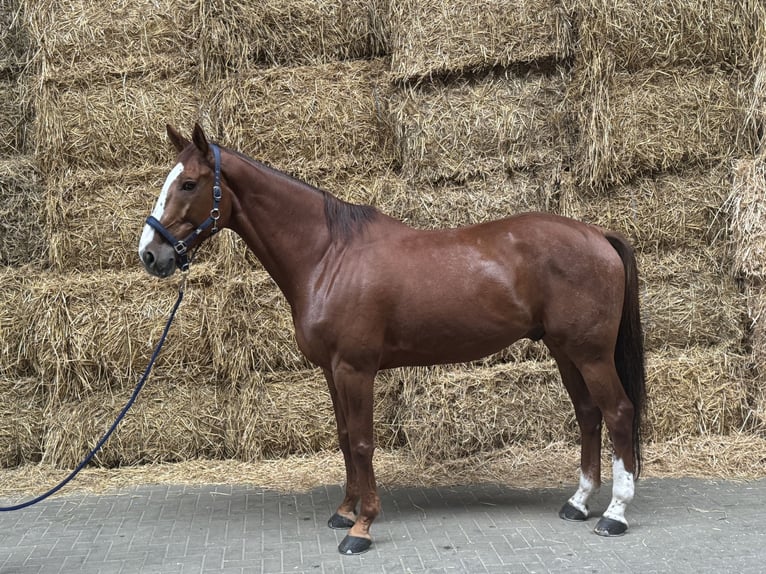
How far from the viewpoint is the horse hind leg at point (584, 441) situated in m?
3.75

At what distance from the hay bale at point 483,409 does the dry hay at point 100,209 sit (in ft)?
5.51

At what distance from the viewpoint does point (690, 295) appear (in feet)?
15.6

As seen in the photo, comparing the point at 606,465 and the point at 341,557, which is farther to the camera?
the point at 606,465

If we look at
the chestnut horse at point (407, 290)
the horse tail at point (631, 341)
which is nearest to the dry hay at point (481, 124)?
the chestnut horse at point (407, 290)

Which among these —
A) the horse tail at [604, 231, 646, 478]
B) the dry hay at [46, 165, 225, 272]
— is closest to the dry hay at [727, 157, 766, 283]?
the horse tail at [604, 231, 646, 478]

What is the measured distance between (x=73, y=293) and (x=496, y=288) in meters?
2.84

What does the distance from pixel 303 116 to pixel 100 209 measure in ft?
4.86

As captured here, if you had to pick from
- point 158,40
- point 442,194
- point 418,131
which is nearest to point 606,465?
point 442,194

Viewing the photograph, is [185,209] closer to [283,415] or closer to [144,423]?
[283,415]

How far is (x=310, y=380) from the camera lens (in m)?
4.81

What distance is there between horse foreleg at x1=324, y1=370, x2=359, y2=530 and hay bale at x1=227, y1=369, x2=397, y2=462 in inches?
41.1

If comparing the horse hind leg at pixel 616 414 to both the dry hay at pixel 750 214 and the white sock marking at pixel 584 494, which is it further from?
the dry hay at pixel 750 214

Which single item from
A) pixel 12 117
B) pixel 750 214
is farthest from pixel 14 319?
pixel 750 214

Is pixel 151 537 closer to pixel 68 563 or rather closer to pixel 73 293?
pixel 68 563
